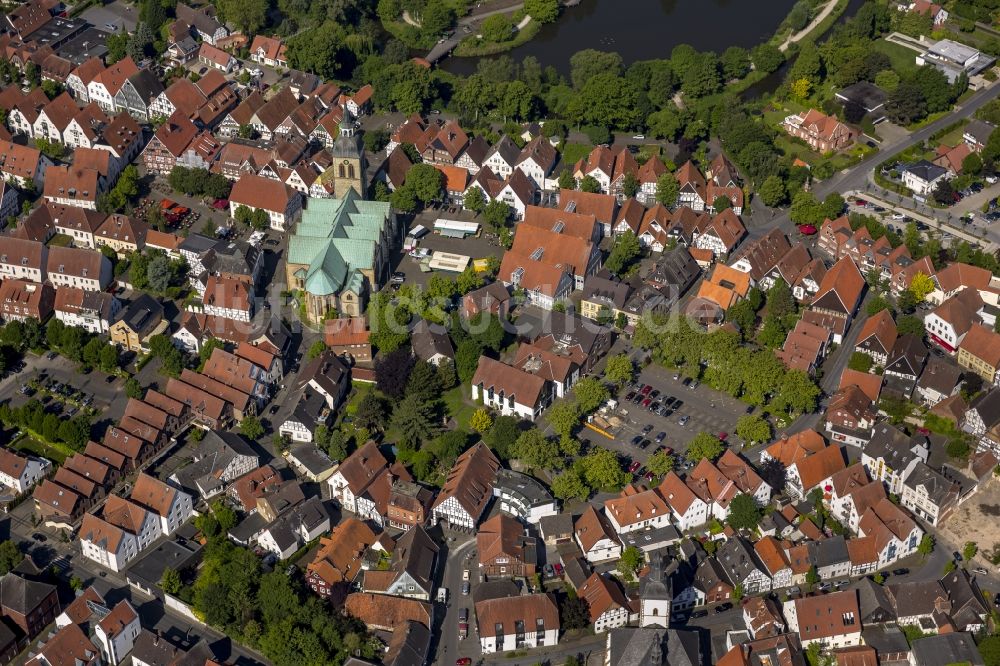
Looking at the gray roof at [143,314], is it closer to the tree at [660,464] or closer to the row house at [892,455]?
the tree at [660,464]

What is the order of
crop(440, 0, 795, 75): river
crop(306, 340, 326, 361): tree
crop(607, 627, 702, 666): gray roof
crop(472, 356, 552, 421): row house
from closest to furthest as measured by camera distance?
crop(607, 627, 702, 666): gray roof
crop(472, 356, 552, 421): row house
crop(306, 340, 326, 361): tree
crop(440, 0, 795, 75): river

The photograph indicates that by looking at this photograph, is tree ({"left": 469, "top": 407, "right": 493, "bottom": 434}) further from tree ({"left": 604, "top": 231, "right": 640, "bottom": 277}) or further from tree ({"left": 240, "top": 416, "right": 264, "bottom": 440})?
tree ({"left": 604, "top": 231, "right": 640, "bottom": 277})

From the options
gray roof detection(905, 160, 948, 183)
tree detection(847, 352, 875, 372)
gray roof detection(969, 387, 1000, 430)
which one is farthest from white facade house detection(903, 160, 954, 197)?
gray roof detection(969, 387, 1000, 430)

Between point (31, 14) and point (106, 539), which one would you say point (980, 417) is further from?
point (31, 14)

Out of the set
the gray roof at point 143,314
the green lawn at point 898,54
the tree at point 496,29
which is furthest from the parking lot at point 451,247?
the green lawn at point 898,54

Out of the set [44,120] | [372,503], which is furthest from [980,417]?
[44,120]
